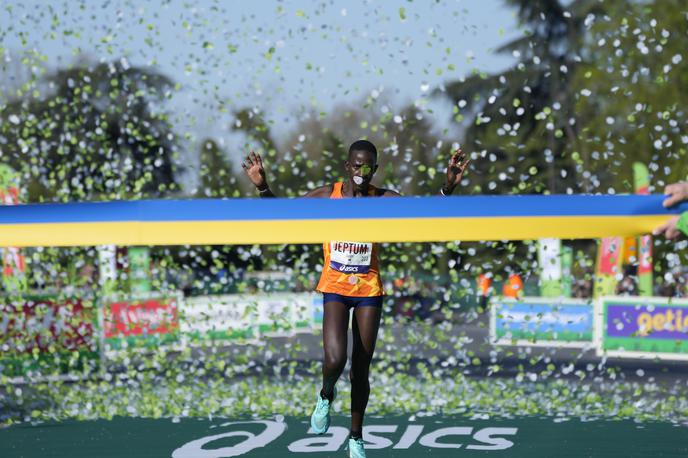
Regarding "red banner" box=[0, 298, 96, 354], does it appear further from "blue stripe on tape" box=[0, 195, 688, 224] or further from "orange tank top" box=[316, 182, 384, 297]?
"blue stripe on tape" box=[0, 195, 688, 224]

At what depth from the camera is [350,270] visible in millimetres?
5750

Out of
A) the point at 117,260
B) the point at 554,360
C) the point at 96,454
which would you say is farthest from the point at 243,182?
the point at 96,454

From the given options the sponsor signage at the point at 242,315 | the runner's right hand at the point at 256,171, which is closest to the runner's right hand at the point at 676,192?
Answer: the runner's right hand at the point at 256,171

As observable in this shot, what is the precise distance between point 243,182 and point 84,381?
45.3ft

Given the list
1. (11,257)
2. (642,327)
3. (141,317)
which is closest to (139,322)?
(141,317)

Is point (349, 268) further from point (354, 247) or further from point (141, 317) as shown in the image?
point (141, 317)

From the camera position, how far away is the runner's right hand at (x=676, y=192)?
4.39 m

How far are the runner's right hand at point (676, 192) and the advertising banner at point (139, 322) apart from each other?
25.7 ft

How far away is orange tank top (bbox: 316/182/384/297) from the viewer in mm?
5730

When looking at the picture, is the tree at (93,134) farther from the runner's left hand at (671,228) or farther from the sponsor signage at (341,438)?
the runner's left hand at (671,228)

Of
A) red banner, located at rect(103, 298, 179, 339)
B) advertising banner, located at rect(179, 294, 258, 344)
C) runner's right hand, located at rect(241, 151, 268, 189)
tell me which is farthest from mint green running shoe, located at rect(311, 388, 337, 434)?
red banner, located at rect(103, 298, 179, 339)

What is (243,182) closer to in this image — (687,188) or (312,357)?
(312,357)

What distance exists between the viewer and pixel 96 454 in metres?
7.38

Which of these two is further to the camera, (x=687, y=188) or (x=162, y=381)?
(x=162, y=381)
